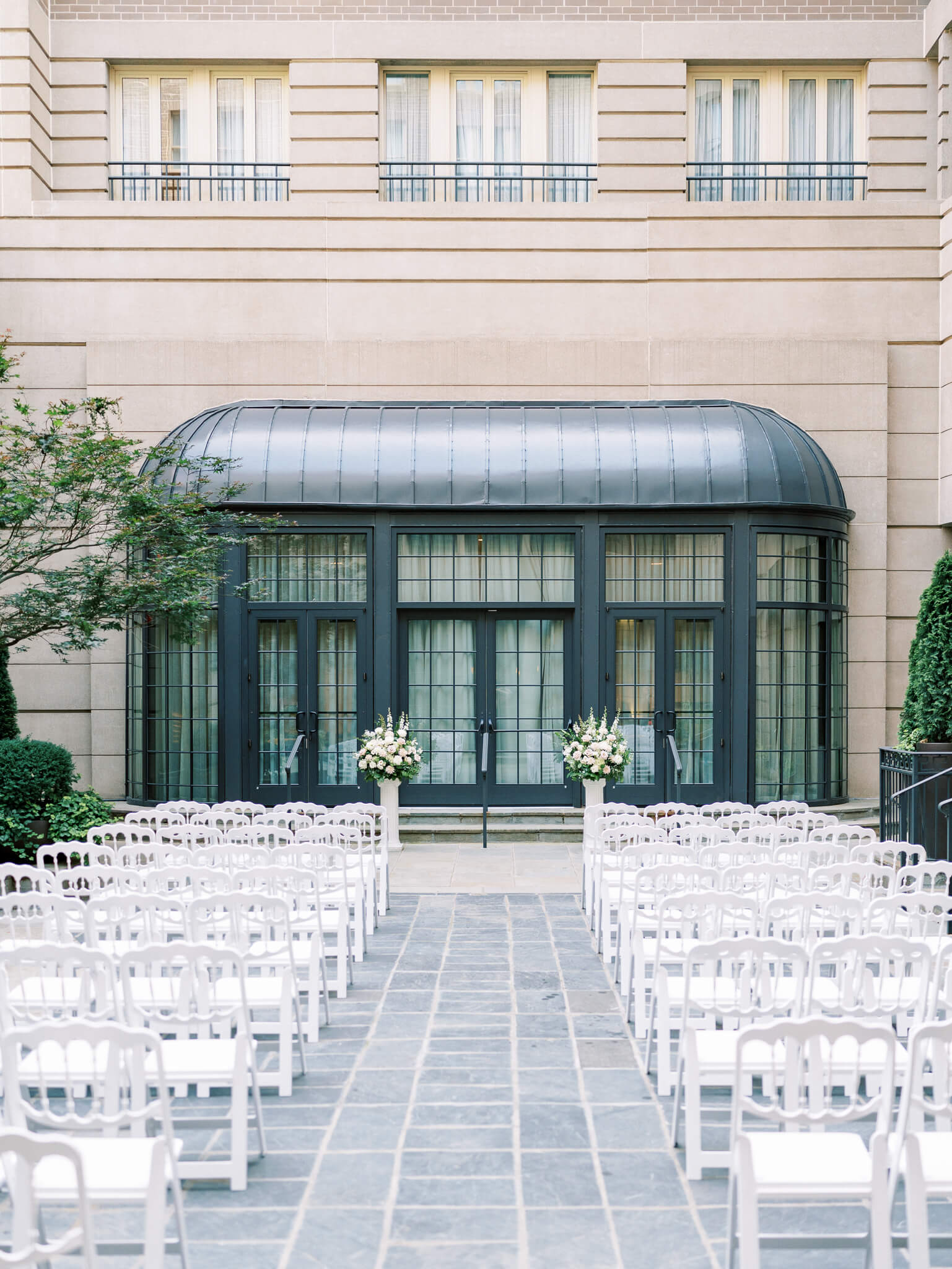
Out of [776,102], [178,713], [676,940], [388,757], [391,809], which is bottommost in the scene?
[391,809]

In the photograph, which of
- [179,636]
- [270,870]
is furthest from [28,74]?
[270,870]

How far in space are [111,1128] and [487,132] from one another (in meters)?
15.4

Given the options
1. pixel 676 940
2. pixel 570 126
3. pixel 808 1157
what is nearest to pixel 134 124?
pixel 570 126

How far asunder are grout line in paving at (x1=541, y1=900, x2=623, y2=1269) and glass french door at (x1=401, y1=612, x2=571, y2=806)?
614cm

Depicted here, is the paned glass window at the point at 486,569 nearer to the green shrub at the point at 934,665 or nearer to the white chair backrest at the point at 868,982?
the green shrub at the point at 934,665

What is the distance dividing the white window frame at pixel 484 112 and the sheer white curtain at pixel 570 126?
0.06 metres

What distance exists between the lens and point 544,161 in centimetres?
1591

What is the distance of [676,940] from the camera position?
21.9 ft

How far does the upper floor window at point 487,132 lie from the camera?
629 inches

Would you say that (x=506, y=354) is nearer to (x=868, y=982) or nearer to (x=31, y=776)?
(x=31, y=776)

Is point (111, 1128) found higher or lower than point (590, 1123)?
higher

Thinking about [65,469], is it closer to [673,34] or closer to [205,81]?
[205,81]

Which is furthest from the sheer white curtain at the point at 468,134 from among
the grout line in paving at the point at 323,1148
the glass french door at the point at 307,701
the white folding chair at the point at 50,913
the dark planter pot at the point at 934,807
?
the white folding chair at the point at 50,913

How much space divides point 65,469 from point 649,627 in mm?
7513
